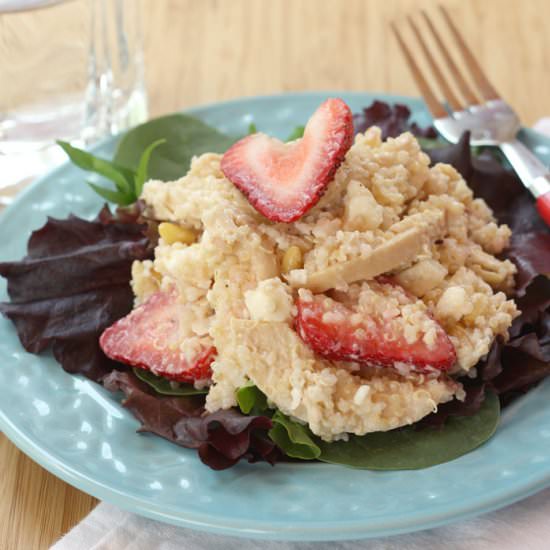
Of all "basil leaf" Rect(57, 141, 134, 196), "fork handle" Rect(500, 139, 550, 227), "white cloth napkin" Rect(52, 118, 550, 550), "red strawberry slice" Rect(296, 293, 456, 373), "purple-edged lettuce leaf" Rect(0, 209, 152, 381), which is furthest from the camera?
"basil leaf" Rect(57, 141, 134, 196)

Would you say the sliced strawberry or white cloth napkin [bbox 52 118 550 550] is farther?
the sliced strawberry

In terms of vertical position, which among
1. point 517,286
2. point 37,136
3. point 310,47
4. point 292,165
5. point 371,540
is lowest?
point 37,136

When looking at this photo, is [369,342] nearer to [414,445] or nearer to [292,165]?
[414,445]

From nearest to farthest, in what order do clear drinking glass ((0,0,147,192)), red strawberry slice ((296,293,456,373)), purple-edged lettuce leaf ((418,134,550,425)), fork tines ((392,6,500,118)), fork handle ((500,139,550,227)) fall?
red strawberry slice ((296,293,456,373)) → purple-edged lettuce leaf ((418,134,550,425)) → fork handle ((500,139,550,227)) → fork tines ((392,6,500,118)) → clear drinking glass ((0,0,147,192))

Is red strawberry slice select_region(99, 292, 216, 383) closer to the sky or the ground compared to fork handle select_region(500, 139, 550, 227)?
closer to the ground

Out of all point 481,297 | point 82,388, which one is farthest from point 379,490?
point 82,388

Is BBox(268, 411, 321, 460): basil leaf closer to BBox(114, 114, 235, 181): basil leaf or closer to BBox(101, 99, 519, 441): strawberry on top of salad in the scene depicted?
BBox(101, 99, 519, 441): strawberry on top of salad

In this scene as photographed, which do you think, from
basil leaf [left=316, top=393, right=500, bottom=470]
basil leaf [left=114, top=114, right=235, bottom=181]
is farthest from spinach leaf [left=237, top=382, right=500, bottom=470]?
basil leaf [left=114, top=114, right=235, bottom=181]

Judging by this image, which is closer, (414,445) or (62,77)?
(414,445)

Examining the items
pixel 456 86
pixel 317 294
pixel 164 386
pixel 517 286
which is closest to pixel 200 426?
pixel 164 386
